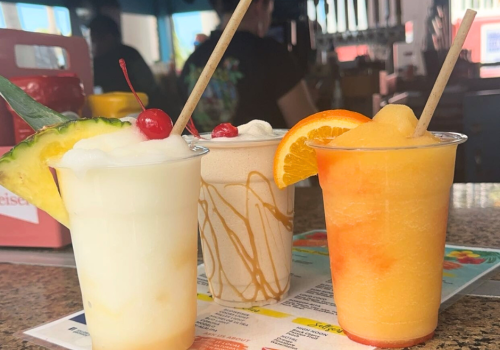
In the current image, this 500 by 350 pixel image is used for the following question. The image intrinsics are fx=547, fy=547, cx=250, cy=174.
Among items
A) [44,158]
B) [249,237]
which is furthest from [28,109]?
[249,237]

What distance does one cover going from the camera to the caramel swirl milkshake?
0.74 m

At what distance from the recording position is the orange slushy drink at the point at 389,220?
57 centimetres

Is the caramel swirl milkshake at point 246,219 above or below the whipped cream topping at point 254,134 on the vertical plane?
below

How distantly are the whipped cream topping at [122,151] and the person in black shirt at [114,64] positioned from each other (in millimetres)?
1821

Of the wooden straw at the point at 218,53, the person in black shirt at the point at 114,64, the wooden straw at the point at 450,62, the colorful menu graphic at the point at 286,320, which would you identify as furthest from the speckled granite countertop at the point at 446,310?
the person in black shirt at the point at 114,64

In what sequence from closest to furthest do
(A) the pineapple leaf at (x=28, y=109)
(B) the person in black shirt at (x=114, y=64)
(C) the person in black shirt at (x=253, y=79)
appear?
1. (A) the pineapple leaf at (x=28, y=109)
2. (C) the person in black shirt at (x=253, y=79)
3. (B) the person in black shirt at (x=114, y=64)

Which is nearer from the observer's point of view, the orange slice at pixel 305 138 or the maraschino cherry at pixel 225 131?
the orange slice at pixel 305 138

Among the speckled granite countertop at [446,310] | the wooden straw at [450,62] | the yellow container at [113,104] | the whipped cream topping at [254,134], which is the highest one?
the wooden straw at [450,62]

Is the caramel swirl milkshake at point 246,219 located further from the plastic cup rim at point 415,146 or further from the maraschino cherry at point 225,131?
the plastic cup rim at point 415,146

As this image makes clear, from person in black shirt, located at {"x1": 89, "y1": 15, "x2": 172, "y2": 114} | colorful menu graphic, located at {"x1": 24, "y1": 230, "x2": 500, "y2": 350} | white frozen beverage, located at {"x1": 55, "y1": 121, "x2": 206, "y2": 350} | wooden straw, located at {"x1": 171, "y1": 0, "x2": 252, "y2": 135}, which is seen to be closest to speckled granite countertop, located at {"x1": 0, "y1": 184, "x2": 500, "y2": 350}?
colorful menu graphic, located at {"x1": 24, "y1": 230, "x2": 500, "y2": 350}

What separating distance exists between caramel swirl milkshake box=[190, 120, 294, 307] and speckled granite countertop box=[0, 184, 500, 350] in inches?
8.6

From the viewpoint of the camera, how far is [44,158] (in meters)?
0.59

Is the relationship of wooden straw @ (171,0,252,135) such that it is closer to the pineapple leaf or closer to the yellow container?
the pineapple leaf

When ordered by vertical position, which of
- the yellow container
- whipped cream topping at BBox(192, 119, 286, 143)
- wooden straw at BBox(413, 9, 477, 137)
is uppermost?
wooden straw at BBox(413, 9, 477, 137)
